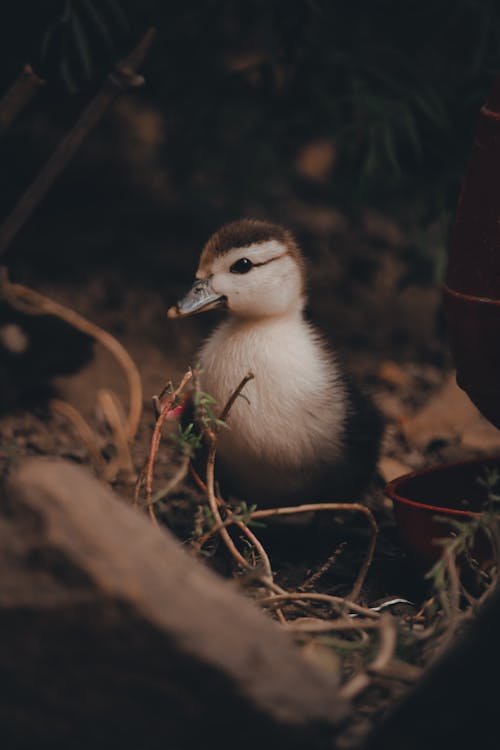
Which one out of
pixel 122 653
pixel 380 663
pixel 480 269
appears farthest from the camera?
pixel 480 269

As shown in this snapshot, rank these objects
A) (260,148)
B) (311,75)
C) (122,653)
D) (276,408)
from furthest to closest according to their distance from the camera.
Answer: (260,148) < (311,75) < (276,408) < (122,653)

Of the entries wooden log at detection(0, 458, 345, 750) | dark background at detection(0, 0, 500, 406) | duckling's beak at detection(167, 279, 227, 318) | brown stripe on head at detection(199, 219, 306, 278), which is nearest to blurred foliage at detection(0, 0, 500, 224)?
dark background at detection(0, 0, 500, 406)

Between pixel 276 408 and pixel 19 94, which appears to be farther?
pixel 19 94

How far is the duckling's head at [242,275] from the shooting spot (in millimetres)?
2541

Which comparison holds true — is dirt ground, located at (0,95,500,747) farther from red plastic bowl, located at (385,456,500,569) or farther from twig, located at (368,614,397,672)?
twig, located at (368,614,397,672)

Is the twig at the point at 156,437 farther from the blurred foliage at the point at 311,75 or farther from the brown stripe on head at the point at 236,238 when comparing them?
the blurred foliage at the point at 311,75

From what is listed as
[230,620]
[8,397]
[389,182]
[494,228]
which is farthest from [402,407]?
[230,620]

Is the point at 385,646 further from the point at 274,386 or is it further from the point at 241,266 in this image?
the point at 241,266

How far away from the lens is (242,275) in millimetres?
2553

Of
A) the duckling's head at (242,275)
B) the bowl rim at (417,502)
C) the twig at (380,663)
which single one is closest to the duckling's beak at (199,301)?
the duckling's head at (242,275)

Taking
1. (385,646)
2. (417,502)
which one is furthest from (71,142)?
(385,646)

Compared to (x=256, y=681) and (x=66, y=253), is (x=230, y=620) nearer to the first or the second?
(x=256, y=681)

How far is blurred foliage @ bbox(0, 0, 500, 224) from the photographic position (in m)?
3.37

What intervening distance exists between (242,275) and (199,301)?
13 centimetres
